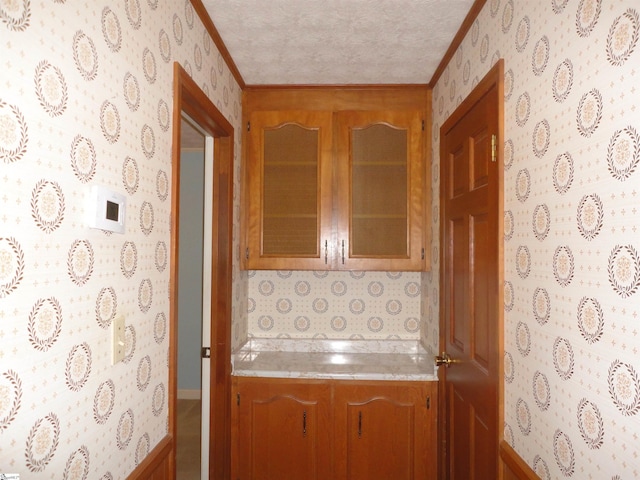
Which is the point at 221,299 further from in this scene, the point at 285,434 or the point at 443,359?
the point at 443,359

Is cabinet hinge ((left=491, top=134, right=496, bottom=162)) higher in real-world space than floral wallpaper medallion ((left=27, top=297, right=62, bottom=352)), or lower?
higher

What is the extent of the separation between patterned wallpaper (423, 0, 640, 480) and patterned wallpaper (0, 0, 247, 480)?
1136mm

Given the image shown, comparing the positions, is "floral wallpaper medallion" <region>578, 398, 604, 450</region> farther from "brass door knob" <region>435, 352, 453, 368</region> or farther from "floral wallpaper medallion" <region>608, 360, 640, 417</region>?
"brass door knob" <region>435, 352, 453, 368</region>

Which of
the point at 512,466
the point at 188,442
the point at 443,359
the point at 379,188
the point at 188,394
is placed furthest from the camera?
the point at 188,394

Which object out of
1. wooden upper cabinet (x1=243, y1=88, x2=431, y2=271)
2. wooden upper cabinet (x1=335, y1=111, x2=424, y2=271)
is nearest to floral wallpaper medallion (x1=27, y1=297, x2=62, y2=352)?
wooden upper cabinet (x1=243, y1=88, x2=431, y2=271)

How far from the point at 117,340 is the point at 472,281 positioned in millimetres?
1343

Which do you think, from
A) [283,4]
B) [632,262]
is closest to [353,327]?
[283,4]

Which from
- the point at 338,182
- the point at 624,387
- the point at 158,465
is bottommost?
the point at 158,465

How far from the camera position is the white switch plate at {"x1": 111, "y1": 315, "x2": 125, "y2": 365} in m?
1.10

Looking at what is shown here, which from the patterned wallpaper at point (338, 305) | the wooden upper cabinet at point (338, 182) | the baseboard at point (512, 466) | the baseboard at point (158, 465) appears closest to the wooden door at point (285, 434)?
the patterned wallpaper at point (338, 305)

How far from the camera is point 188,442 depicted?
3348 mm

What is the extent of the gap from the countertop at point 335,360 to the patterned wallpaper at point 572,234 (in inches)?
36.6

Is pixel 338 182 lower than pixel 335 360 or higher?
higher

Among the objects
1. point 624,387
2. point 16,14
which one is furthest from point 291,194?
point 624,387
